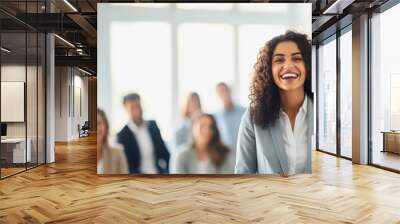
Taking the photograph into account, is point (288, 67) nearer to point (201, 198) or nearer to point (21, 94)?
point (201, 198)

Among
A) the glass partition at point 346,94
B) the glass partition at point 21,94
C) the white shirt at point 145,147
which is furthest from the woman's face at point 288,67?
the glass partition at point 21,94

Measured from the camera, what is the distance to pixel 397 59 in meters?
7.31

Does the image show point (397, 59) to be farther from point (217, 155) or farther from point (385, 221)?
point (385, 221)

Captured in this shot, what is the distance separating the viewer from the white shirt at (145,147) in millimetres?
6449

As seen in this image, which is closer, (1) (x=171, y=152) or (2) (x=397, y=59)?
(1) (x=171, y=152)

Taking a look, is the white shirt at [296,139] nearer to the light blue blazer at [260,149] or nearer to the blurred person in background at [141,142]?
the light blue blazer at [260,149]

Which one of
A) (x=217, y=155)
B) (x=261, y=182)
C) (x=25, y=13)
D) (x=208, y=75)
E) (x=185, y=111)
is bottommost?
(x=261, y=182)

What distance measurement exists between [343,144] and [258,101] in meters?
4.23

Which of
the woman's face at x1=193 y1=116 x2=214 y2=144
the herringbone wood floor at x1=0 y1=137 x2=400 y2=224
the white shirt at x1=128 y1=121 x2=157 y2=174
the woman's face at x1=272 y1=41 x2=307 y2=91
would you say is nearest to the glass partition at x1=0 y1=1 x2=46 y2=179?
the herringbone wood floor at x1=0 y1=137 x2=400 y2=224

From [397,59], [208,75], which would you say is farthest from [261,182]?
[397,59]

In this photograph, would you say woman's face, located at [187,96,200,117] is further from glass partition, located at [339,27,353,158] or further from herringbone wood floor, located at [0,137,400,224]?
glass partition, located at [339,27,353,158]

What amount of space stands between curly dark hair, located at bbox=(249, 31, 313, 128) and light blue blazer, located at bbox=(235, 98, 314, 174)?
0.42 ft

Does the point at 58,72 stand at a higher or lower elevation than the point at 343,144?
higher

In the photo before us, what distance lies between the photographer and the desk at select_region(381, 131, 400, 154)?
25.1 ft
